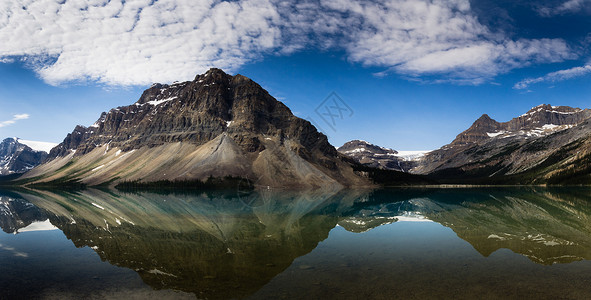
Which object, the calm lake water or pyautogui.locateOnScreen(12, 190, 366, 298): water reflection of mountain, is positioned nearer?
the calm lake water

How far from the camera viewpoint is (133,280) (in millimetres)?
22859

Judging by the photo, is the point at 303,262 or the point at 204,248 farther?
the point at 204,248

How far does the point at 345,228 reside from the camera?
46.4m

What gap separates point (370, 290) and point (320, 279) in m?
3.78

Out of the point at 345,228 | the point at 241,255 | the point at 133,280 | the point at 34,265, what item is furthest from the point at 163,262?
the point at 345,228

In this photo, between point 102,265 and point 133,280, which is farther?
point 102,265

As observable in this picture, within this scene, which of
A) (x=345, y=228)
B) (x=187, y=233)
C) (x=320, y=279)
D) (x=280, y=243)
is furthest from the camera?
(x=345, y=228)

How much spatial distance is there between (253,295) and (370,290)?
690cm

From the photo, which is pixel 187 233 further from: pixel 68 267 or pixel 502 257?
pixel 502 257

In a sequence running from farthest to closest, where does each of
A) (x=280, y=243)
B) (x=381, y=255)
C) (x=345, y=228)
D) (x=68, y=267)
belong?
(x=345, y=228) < (x=280, y=243) < (x=381, y=255) < (x=68, y=267)

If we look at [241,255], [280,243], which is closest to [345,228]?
[280,243]

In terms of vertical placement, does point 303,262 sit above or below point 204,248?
below

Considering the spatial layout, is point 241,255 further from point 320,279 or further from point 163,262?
point 320,279

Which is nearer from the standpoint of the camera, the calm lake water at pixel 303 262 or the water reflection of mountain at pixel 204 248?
the calm lake water at pixel 303 262
